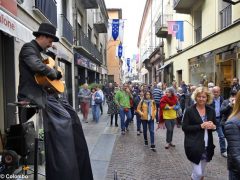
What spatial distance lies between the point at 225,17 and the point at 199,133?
35.7 ft

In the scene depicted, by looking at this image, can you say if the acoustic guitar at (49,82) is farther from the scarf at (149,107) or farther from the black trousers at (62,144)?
the scarf at (149,107)

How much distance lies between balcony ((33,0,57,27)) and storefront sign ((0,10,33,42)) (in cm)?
373

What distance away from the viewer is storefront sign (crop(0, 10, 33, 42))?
532 centimetres

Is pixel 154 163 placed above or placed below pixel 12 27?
below

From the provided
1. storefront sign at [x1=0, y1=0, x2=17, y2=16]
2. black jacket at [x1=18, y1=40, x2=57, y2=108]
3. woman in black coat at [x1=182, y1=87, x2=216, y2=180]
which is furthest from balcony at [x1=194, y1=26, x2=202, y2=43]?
black jacket at [x1=18, y1=40, x2=57, y2=108]

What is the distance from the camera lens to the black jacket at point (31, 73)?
11.7 ft

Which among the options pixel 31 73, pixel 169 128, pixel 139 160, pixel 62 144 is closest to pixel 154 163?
pixel 139 160

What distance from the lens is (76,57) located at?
62.3 ft

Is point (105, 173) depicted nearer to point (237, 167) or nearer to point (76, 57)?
point (237, 167)

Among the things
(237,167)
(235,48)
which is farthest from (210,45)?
(237,167)

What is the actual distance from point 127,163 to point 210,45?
425 inches

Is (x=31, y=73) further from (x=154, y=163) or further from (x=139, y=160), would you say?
(x=139, y=160)

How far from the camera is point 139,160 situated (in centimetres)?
759

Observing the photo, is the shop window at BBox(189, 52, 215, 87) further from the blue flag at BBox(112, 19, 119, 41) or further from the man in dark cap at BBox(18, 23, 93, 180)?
the man in dark cap at BBox(18, 23, 93, 180)
